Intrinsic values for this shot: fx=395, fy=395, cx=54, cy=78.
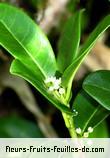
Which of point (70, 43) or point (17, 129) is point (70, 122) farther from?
Result: point (17, 129)

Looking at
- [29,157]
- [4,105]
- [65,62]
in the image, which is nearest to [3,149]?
[29,157]

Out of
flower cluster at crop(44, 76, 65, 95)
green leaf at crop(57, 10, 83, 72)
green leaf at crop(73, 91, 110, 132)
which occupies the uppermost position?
green leaf at crop(57, 10, 83, 72)

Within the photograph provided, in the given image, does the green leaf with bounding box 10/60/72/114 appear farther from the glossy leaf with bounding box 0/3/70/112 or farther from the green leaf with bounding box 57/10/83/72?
the green leaf with bounding box 57/10/83/72

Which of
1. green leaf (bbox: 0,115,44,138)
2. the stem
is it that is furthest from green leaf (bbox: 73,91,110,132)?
green leaf (bbox: 0,115,44,138)

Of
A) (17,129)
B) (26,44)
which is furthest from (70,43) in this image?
(17,129)

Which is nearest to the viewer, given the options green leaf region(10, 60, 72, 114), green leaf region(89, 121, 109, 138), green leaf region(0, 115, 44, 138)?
green leaf region(10, 60, 72, 114)

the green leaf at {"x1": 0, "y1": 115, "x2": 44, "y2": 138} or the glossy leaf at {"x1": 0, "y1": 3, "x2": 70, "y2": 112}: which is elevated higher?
the glossy leaf at {"x1": 0, "y1": 3, "x2": 70, "y2": 112}
